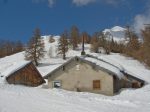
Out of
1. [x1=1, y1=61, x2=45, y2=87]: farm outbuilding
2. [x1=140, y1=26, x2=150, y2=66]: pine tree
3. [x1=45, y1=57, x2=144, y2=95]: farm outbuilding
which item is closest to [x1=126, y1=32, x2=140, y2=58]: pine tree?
[x1=140, y1=26, x2=150, y2=66]: pine tree

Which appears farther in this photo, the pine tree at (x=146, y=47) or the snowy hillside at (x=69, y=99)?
the pine tree at (x=146, y=47)

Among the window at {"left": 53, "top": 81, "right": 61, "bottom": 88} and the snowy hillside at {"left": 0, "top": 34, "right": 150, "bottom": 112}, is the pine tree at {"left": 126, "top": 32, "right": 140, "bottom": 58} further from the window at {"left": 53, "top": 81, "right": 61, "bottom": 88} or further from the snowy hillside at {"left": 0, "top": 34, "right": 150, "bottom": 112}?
the window at {"left": 53, "top": 81, "right": 61, "bottom": 88}

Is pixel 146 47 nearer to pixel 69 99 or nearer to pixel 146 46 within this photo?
pixel 146 46

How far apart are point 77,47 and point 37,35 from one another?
936 inches

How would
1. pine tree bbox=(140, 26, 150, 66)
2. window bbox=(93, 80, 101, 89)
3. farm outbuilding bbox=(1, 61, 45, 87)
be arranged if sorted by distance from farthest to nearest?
pine tree bbox=(140, 26, 150, 66), farm outbuilding bbox=(1, 61, 45, 87), window bbox=(93, 80, 101, 89)

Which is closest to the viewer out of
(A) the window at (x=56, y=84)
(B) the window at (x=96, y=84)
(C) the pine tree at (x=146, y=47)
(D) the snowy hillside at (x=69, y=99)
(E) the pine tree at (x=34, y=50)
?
(D) the snowy hillside at (x=69, y=99)

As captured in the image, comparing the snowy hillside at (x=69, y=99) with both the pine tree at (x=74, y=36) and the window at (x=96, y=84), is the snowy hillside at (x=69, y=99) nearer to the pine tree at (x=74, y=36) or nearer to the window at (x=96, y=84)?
the window at (x=96, y=84)

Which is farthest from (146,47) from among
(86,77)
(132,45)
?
(86,77)

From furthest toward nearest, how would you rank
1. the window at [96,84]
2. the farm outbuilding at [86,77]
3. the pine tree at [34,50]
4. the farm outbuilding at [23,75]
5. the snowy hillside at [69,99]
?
the pine tree at [34,50]
the farm outbuilding at [23,75]
the window at [96,84]
the farm outbuilding at [86,77]
the snowy hillside at [69,99]

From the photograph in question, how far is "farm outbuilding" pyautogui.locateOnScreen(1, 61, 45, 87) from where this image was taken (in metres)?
50.2

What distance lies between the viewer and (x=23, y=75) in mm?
52062

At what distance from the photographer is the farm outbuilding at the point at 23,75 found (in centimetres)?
5019

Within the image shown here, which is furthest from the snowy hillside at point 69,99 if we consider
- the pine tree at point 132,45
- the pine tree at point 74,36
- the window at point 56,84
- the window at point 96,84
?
the pine tree at point 74,36

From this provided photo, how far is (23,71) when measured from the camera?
52219 mm
